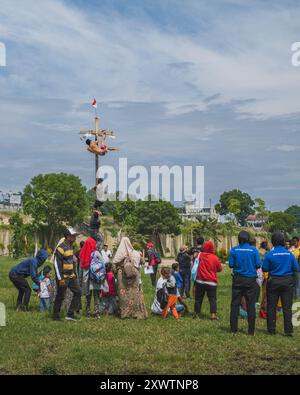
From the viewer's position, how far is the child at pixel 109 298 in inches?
510

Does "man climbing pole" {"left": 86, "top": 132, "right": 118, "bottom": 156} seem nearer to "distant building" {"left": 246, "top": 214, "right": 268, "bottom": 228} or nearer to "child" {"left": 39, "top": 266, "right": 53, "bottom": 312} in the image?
"child" {"left": 39, "top": 266, "right": 53, "bottom": 312}


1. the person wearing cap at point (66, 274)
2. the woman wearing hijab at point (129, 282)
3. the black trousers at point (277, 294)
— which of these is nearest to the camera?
the black trousers at point (277, 294)

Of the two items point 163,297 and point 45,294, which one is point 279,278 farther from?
point 45,294

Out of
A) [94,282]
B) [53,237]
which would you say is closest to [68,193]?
[53,237]

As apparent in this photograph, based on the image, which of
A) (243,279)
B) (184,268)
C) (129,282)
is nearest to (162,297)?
(129,282)

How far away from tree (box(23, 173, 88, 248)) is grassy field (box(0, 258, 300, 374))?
46603 millimetres

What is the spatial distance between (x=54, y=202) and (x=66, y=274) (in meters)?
53.2

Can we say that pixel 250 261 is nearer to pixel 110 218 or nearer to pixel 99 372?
pixel 99 372

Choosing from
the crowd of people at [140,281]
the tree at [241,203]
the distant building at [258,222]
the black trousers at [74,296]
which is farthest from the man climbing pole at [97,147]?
the tree at [241,203]

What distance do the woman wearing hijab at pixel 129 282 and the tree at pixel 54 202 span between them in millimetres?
45339

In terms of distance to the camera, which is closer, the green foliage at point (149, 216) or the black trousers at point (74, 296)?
the black trousers at point (74, 296)

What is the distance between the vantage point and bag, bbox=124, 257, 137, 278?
41.1ft

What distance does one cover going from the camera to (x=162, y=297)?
12930 mm

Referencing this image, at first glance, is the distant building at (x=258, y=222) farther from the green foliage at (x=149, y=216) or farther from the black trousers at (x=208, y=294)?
the black trousers at (x=208, y=294)
